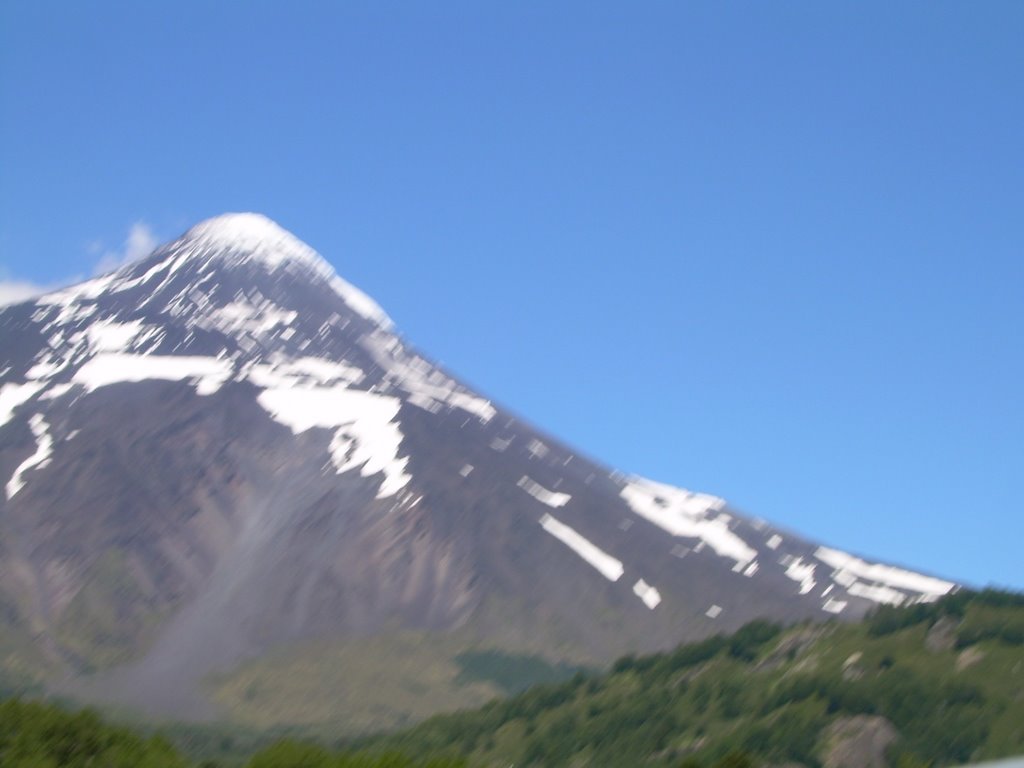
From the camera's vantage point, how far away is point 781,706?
94.6m

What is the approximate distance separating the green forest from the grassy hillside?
0.44 ft

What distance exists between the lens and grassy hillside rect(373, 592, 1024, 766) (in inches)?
3415

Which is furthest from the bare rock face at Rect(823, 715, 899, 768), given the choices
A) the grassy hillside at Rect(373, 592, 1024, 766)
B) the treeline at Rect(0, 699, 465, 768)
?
the treeline at Rect(0, 699, 465, 768)

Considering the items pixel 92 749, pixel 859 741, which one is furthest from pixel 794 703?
pixel 92 749

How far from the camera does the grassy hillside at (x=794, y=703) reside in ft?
285

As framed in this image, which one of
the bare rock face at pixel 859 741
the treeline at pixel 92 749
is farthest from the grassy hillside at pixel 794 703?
the treeline at pixel 92 749

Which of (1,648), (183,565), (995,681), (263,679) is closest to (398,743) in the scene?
(995,681)

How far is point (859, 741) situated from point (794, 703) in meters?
7.42

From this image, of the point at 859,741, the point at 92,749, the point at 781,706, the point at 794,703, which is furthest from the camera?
the point at 781,706

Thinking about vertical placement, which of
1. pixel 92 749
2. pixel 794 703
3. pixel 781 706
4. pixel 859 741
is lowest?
pixel 92 749

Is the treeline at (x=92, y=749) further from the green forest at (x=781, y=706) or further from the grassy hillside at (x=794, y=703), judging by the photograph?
the grassy hillside at (x=794, y=703)

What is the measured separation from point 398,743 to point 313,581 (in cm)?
8471

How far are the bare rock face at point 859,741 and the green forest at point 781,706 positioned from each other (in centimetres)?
13

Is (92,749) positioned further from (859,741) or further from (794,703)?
(794,703)
